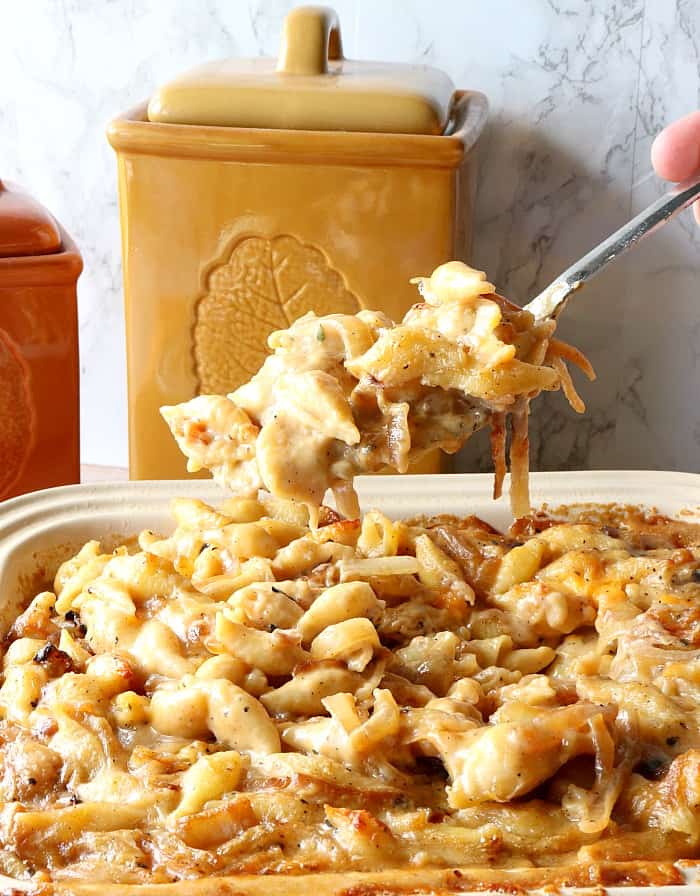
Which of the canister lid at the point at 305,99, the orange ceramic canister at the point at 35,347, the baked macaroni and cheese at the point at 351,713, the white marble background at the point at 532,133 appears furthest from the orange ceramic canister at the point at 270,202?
the baked macaroni and cheese at the point at 351,713

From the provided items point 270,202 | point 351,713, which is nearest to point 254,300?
point 270,202

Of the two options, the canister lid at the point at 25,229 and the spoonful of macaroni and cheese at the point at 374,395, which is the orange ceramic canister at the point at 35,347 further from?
the spoonful of macaroni and cheese at the point at 374,395

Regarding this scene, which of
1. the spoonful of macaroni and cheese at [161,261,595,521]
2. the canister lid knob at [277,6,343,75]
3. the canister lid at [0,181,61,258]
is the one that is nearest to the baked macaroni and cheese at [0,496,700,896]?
the spoonful of macaroni and cheese at [161,261,595,521]

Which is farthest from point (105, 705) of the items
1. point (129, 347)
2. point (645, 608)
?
point (129, 347)

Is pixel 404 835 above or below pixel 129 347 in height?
below

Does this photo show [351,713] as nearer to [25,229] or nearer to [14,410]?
[14,410]

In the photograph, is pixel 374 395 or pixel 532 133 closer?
pixel 374 395

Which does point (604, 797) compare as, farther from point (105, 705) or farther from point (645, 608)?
point (105, 705)
